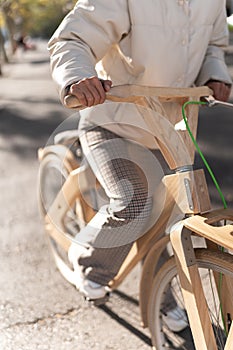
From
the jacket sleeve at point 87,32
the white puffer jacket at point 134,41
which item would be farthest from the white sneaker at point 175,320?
the jacket sleeve at point 87,32

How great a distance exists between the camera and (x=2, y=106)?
11922 millimetres

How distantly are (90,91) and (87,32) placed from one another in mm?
399

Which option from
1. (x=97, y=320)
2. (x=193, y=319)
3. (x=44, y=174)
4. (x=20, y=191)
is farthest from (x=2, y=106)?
(x=193, y=319)

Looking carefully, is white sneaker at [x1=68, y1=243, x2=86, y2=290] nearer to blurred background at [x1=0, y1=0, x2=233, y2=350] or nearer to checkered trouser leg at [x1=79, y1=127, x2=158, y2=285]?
checkered trouser leg at [x1=79, y1=127, x2=158, y2=285]

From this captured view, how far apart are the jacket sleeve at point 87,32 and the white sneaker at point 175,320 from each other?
1.47 metres

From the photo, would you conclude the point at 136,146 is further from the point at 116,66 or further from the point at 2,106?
the point at 2,106

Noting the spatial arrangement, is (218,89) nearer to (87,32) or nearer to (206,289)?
(87,32)

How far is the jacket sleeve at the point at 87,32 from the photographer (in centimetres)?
256

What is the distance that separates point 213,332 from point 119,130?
1074mm

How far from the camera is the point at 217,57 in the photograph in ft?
10.2

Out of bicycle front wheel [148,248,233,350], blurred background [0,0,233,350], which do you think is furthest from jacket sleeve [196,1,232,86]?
bicycle front wheel [148,248,233,350]

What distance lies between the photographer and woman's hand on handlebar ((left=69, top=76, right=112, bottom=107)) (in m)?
2.37

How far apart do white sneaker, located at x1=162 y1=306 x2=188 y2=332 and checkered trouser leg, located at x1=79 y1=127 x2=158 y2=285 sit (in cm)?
42

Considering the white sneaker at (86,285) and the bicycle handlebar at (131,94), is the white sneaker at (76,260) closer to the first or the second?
the white sneaker at (86,285)
